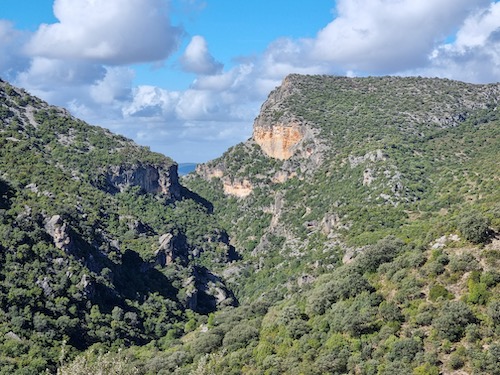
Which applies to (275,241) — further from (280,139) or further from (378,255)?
(378,255)

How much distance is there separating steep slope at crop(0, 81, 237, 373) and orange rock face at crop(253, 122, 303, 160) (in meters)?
27.5

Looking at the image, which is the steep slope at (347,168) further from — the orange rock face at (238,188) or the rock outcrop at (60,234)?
the rock outcrop at (60,234)

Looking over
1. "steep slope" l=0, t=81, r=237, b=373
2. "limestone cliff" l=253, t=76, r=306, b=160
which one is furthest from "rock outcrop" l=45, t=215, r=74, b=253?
"limestone cliff" l=253, t=76, r=306, b=160

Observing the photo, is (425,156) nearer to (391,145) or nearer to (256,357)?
(391,145)

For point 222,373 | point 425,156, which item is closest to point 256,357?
point 222,373

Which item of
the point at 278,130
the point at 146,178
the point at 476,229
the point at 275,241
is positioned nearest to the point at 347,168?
the point at 275,241

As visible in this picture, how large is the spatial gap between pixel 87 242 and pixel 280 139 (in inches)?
Answer: 3220

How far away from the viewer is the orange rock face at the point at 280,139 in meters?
158

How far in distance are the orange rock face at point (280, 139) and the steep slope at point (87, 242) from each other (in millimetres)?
27517

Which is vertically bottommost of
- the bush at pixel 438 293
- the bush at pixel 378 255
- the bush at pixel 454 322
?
the bush at pixel 454 322

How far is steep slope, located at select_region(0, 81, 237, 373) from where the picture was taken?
73.6 metres

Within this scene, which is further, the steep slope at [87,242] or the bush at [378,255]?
the steep slope at [87,242]

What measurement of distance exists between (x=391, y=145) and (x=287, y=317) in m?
80.3

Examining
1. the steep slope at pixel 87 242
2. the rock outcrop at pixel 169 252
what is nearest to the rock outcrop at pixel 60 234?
the steep slope at pixel 87 242
